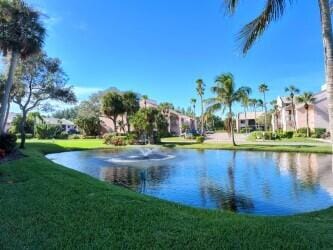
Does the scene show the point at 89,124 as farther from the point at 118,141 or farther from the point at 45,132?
the point at 118,141

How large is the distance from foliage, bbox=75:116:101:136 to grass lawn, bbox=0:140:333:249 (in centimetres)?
5655

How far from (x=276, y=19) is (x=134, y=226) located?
490 cm

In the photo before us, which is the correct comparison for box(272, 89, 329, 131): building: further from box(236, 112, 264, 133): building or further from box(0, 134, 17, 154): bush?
box(0, 134, 17, 154): bush

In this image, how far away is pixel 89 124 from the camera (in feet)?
208

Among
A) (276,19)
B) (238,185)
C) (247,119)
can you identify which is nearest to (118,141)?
(238,185)

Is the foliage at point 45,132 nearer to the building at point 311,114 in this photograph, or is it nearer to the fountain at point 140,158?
the fountain at point 140,158

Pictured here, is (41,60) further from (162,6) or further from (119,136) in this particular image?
(119,136)

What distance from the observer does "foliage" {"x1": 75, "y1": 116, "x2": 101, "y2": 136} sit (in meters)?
63.1

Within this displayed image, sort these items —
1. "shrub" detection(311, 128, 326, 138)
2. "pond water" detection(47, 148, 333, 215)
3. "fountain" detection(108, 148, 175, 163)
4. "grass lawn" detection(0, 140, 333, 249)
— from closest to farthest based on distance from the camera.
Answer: "grass lawn" detection(0, 140, 333, 249) < "pond water" detection(47, 148, 333, 215) < "fountain" detection(108, 148, 175, 163) < "shrub" detection(311, 128, 326, 138)

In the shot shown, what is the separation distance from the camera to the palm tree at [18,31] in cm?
1903

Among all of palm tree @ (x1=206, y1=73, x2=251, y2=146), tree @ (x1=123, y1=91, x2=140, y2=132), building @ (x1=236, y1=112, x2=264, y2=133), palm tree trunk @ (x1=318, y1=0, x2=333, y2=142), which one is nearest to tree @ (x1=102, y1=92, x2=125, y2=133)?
tree @ (x1=123, y1=91, x2=140, y2=132)

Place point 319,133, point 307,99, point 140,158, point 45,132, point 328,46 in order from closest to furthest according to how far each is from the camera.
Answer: point 328,46 → point 140,158 → point 319,133 → point 307,99 → point 45,132

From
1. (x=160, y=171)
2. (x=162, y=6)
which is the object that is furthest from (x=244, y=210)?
(x=162, y=6)

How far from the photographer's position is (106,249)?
14.6 ft
